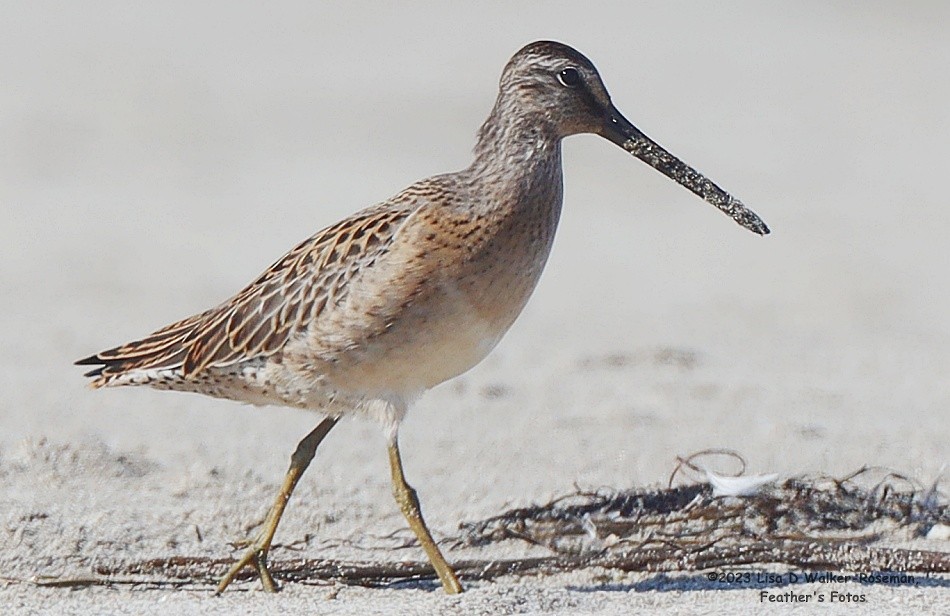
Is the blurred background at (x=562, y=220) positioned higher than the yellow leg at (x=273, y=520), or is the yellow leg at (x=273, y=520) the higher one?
the blurred background at (x=562, y=220)

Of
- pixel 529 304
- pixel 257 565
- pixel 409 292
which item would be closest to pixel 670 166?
pixel 409 292

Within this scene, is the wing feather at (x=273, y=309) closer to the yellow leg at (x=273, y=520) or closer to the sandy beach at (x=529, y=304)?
the yellow leg at (x=273, y=520)

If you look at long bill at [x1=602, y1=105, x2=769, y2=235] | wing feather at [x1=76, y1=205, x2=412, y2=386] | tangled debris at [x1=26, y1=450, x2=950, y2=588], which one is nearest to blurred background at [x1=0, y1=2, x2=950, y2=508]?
tangled debris at [x1=26, y1=450, x2=950, y2=588]

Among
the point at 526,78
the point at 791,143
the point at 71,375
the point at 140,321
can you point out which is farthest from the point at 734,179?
the point at 526,78

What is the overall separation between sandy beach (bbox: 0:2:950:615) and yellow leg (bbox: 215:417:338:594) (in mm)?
102

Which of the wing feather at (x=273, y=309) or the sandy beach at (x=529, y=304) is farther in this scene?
the sandy beach at (x=529, y=304)

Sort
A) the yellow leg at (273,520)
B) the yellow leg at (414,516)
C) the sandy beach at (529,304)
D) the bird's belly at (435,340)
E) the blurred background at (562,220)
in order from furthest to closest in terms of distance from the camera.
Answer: the blurred background at (562,220) → the sandy beach at (529,304) → the yellow leg at (273,520) → the yellow leg at (414,516) → the bird's belly at (435,340)

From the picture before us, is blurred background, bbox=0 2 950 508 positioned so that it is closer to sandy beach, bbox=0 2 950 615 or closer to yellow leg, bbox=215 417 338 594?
sandy beach, bbox=0 2 950 615

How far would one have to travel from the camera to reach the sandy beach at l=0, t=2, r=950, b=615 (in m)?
5.43

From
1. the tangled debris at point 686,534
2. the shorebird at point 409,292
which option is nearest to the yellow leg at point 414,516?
the shorebird at point 409,292

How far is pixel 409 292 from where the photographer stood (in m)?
4.73

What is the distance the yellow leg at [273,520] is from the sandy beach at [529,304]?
10cm

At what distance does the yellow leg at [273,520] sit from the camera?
4.99m

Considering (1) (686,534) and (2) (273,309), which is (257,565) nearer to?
(2) (273,309)
